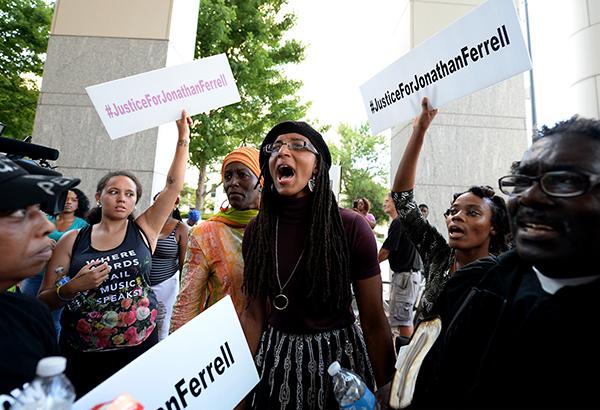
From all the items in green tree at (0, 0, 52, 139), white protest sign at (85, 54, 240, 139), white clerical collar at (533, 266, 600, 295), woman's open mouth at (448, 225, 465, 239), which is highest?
green tree at (0, 0, 52, 139)

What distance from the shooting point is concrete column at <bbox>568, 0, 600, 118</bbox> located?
5.35 m

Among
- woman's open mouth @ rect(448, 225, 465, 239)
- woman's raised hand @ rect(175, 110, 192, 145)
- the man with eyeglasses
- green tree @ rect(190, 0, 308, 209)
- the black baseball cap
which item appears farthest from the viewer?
green tree @ rect(190, 0, 308, 209)

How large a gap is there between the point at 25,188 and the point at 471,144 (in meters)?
6.32

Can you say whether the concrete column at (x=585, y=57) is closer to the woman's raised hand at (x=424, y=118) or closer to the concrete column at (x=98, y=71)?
the woman's raised hand at (x=424, y=118)

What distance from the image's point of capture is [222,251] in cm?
243

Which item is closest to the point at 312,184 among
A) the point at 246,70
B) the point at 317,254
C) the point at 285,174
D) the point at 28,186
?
the point at 285,174

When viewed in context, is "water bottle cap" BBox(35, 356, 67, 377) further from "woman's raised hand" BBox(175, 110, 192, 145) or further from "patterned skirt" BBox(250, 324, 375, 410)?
"woman's raised hand" BBox(175, 110, 192, 145)

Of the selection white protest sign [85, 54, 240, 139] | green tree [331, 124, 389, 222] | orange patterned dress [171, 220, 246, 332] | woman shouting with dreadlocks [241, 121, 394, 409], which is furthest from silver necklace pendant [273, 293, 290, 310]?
green tree [331, 124, 389, 222]

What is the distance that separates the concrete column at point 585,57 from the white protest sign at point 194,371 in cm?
609

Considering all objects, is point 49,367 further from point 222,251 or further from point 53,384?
point 222,251

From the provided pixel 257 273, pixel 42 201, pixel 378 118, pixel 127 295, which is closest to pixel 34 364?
pixel 42 201

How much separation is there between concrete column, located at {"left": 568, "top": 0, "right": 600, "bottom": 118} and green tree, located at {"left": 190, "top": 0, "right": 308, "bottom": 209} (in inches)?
371

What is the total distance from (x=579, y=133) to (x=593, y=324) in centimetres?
46

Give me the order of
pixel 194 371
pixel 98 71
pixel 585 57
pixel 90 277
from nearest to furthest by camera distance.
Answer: pixel 194 371 → pixel 90 277 → pixel 585 57 → pixel 98 71
